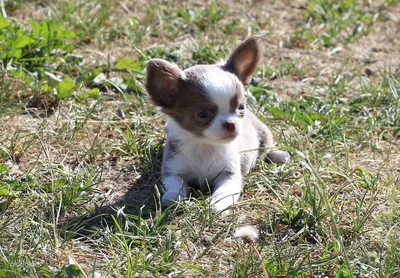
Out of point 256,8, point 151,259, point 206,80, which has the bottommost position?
point 256,8

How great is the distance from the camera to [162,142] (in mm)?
5730

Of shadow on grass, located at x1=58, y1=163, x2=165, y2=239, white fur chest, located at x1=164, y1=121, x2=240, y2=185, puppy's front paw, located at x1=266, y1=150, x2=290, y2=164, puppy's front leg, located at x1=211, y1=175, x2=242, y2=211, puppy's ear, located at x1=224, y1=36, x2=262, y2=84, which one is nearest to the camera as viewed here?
shadow on grass, located at x1=58, y1=163, x2=165, y2=239

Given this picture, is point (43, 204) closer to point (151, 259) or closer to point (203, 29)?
point (151, 259)

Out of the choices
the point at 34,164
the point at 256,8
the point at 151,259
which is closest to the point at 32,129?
the point at 34,164

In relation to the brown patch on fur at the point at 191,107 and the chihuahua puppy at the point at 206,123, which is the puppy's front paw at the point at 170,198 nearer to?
the chihuahua puppy at the point at 206,123

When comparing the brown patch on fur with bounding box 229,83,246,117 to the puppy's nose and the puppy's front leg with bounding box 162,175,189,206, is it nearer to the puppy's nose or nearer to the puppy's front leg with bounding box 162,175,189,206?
the puppy's nose

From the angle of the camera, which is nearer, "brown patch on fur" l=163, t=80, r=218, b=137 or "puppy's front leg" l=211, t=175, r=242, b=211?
"puppy's front leg" l=211, t=175, r=242, b=211

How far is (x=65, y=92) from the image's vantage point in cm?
624

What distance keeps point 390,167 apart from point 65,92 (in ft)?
8.50

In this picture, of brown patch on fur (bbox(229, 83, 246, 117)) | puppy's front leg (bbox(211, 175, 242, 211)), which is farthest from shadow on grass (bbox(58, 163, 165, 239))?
brown patch on fur (bbox(229, 83, 246, 117))

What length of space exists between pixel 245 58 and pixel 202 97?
2.04 ft

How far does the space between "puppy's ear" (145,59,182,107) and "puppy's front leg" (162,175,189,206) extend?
19.4 inches

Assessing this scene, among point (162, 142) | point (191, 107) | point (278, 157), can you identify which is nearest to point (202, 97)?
point (191, 107)

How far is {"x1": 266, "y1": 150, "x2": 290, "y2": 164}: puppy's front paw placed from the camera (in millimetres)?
5652
